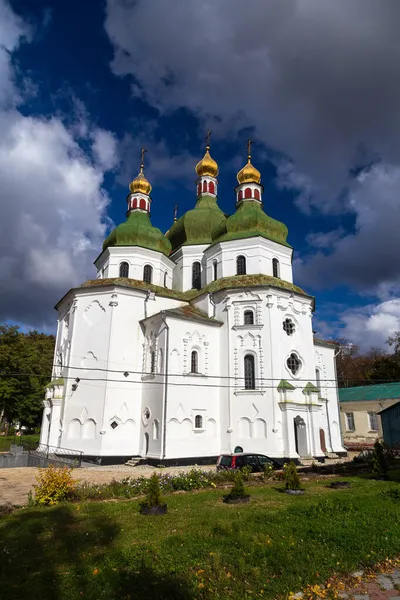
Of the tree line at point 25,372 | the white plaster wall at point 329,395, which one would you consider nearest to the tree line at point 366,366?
the tree line at point 25,372

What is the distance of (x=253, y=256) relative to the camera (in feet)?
82.3

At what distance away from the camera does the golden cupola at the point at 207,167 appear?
35.5m

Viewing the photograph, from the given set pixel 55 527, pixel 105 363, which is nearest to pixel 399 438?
pixel 105 363

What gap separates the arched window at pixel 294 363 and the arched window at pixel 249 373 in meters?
2.10

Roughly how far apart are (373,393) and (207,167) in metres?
25.3

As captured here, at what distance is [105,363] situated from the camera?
22.2 m

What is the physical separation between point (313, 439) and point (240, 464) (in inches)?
318

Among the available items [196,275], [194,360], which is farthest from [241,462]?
[196,275]

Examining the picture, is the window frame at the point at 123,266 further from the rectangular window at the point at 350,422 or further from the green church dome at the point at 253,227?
the rectangular window at the point at 350,422

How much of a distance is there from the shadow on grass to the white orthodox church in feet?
41.3

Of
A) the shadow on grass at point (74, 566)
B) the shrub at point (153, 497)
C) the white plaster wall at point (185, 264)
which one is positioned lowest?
the shadow on grass at point (74, 566)

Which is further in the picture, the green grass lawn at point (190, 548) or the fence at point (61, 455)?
the fence at point (61, 455)

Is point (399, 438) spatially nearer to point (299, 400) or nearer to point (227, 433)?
point (299, 400)

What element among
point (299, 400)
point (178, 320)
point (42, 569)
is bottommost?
point (42, 569)
